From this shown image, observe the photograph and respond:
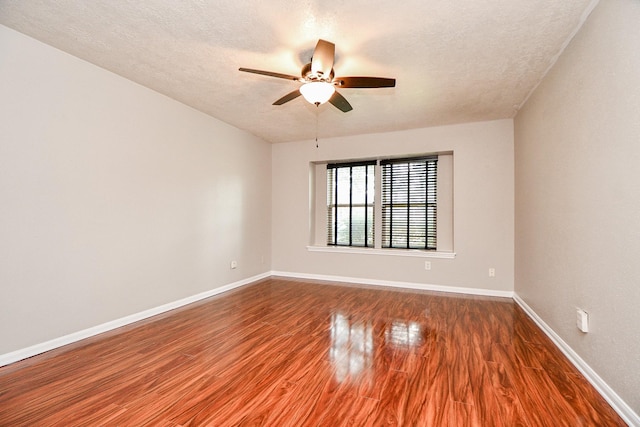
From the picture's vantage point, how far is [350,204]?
5.38m

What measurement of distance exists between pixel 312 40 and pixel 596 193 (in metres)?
2.38

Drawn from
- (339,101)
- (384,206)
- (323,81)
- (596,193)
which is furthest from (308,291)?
(596,193)

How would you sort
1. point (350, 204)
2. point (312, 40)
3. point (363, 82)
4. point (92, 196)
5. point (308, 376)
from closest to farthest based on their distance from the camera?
point (308, 376), point (312, 40), point (363, 82), point (92, 196), point (350, 204)

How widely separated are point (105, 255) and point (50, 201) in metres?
0.68

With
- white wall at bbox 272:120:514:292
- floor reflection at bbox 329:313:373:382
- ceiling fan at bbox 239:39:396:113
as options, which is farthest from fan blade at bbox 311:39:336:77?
white wall at bbox 272:120:514:292

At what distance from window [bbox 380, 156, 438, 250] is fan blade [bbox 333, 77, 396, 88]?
8.65 ft

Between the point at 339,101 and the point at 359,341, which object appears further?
the point at 339,101

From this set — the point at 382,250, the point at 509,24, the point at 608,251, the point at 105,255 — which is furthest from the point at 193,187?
the point at 608,251

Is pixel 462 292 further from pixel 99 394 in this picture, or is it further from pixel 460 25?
pixel 99 394

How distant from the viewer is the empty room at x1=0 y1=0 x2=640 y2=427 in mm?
1737

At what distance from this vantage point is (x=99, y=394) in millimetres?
1842

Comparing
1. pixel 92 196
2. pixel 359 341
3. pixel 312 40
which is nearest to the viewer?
pixel 312 40

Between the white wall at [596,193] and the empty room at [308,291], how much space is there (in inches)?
0.7

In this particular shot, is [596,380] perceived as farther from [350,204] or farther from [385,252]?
[350,204]
